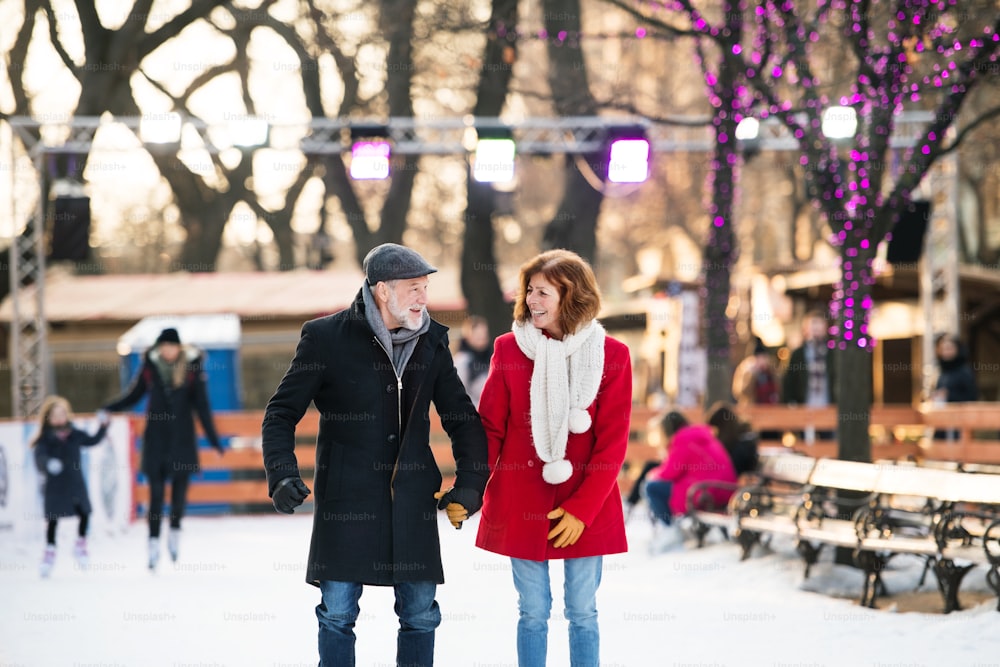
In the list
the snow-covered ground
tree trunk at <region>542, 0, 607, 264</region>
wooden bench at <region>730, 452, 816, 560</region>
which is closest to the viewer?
the snow-covered ground

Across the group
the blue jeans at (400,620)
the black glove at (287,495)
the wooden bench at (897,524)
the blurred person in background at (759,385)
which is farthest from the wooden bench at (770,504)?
the black glove at (287,495)

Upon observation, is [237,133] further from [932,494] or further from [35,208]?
[932,494]

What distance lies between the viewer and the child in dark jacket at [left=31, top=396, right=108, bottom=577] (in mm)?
10797

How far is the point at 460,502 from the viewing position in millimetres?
4797

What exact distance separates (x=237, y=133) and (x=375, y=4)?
3166mm

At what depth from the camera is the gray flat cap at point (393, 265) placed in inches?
191

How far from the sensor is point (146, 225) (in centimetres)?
4172

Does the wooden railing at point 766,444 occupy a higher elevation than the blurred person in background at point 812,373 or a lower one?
lower

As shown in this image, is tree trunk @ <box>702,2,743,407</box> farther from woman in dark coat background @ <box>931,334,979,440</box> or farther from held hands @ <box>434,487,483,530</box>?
held hands @ <box>434,487,483,530</box>

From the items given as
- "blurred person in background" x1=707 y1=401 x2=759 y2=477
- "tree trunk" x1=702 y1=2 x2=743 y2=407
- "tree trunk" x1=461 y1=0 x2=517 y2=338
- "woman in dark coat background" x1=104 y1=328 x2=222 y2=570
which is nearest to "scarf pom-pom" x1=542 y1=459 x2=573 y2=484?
"woman in dark coat background" x1=104 y1=328 x2=222 y2=570

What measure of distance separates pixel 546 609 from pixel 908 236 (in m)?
12.1

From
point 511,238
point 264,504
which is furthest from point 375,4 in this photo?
point 511,238

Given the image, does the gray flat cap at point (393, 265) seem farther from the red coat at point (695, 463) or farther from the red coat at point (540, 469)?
the red coat at point (695, 463)

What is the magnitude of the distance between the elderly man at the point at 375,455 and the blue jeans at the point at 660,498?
6.98 meters
